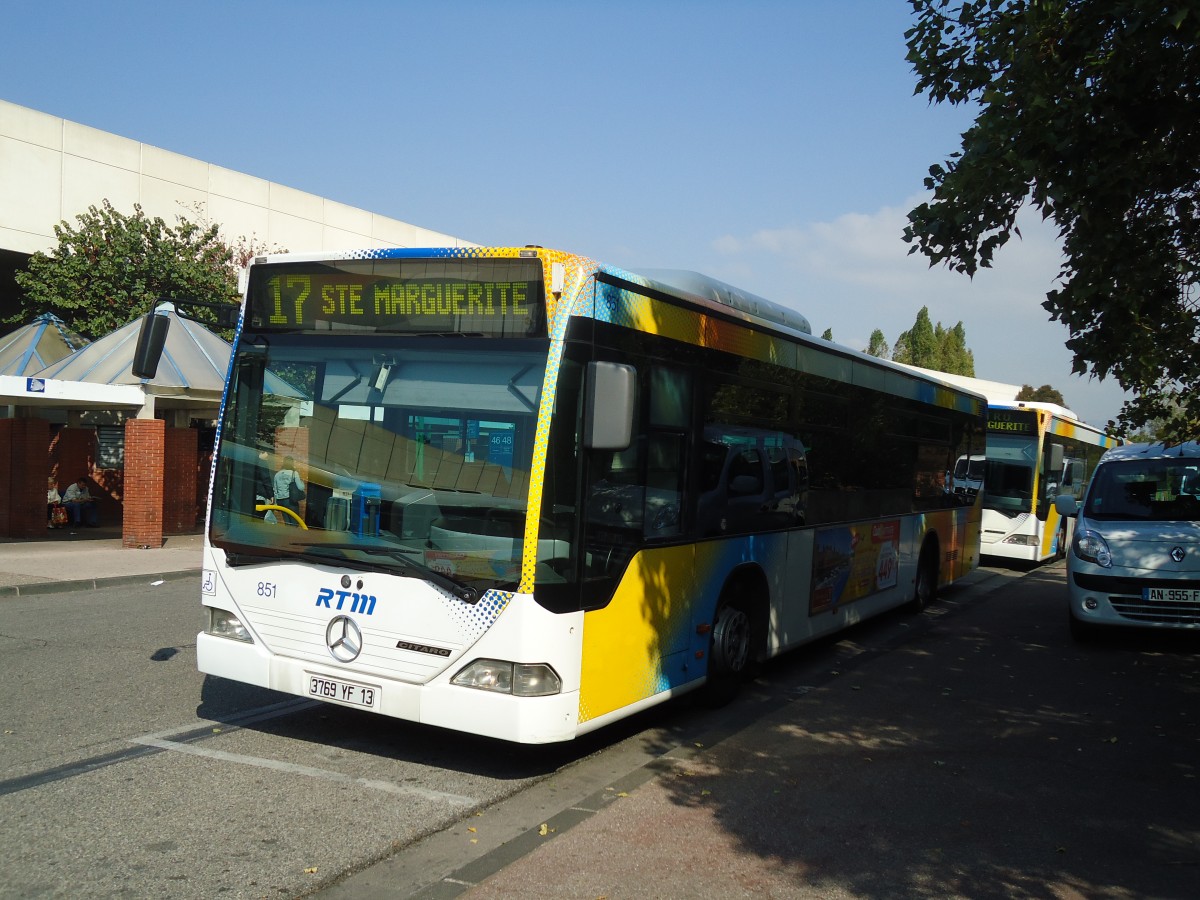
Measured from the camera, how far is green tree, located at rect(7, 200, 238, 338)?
2569 centimetres

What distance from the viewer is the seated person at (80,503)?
75.8 feet

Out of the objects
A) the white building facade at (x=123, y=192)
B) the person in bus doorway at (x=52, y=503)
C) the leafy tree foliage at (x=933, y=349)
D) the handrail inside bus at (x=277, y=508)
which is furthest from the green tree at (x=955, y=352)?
the handrail inside bus at (x=277, y=508)

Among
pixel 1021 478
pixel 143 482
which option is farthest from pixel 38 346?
pixel 1021 478

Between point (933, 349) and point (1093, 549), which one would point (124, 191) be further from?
point (933, 349)

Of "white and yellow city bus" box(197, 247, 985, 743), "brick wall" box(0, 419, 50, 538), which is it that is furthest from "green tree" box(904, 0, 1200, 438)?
"brick wall" box(0, 419, 50, 538)

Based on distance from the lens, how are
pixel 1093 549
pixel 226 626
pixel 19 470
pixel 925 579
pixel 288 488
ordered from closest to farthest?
pixel 288 488 < pixel 226 626 < pixel 1093 549 < pixel 925 579 < pixel 19 470

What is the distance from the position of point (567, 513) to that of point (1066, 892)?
2.94 meters

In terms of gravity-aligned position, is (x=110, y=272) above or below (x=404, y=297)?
above

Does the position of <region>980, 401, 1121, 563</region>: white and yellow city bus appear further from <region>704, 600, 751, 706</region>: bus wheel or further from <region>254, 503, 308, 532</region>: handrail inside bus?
<region>254, 503, 308, 532</region>: handrail inside bus

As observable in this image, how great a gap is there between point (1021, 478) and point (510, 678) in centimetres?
1619

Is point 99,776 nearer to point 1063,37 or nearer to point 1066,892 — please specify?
point 1066,892

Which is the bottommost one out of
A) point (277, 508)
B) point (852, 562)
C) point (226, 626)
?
point (226, 626)

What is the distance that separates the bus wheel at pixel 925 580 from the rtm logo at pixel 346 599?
347 inches

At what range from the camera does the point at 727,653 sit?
776 cm
